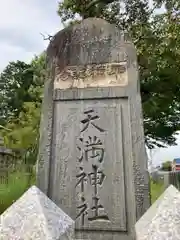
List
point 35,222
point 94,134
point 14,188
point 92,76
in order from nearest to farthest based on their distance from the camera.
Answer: point 35,222
point 94,134
point 92,76
point 14,188

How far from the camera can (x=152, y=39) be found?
7547 mm

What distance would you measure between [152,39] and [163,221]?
6660 millimetres

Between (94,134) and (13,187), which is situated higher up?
(94,134)

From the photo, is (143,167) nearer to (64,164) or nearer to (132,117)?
(132,117)

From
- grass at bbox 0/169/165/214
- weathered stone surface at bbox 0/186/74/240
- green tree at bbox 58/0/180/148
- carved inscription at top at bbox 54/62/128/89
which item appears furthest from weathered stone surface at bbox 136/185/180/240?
green tree at bbox 58/0/180/148

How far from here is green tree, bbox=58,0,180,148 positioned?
700 cm

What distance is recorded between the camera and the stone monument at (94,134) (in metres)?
2.86

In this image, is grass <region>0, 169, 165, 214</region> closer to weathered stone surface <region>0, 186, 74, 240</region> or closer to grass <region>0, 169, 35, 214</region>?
grass <region>0, 169, 35, 214</region>

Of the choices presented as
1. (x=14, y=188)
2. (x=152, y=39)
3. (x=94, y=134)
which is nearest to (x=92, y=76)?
(x=94, y=134)

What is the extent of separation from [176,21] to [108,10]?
2640 millimetres

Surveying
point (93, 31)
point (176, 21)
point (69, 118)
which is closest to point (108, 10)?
point (176, 21)

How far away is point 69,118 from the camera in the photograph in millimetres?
3189

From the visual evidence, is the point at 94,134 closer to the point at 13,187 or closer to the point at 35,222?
the point at 35,222

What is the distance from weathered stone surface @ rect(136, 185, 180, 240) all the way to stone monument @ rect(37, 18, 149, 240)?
4.09 feet
